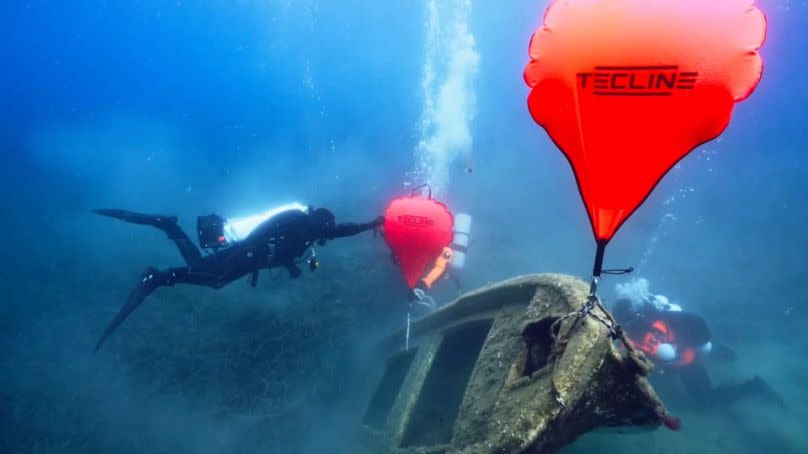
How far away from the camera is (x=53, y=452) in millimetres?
8008

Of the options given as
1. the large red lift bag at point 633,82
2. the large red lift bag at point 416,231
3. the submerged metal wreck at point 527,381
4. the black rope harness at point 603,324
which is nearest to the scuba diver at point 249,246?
the large red lift bag at point 416,231

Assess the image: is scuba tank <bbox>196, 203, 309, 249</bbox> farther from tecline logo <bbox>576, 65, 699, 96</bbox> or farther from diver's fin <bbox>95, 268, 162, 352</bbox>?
tecline logo <bbox>576, 65, 699, 96</bbox>

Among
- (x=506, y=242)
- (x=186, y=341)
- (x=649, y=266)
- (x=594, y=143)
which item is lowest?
(x=649, y=266)

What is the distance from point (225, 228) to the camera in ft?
23.6

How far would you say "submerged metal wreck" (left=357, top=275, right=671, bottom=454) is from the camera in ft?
7.32

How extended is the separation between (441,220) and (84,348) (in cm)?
1058

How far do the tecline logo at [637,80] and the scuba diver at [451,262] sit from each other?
19.8 ft

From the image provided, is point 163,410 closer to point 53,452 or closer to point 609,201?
point 53,452

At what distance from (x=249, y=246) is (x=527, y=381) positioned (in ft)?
18.2

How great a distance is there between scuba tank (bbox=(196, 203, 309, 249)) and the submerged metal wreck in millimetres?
3682

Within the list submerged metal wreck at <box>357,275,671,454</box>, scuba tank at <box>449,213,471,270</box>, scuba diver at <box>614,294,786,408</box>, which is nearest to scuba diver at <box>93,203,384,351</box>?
submerged metal wreck at <box>357,275,671,454</box>

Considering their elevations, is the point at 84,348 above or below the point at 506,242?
above

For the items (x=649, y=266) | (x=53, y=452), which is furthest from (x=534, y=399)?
(x=649, y=266)

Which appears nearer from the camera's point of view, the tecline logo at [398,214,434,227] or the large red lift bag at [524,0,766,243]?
the large red lift bag at [524,0,766,243]
